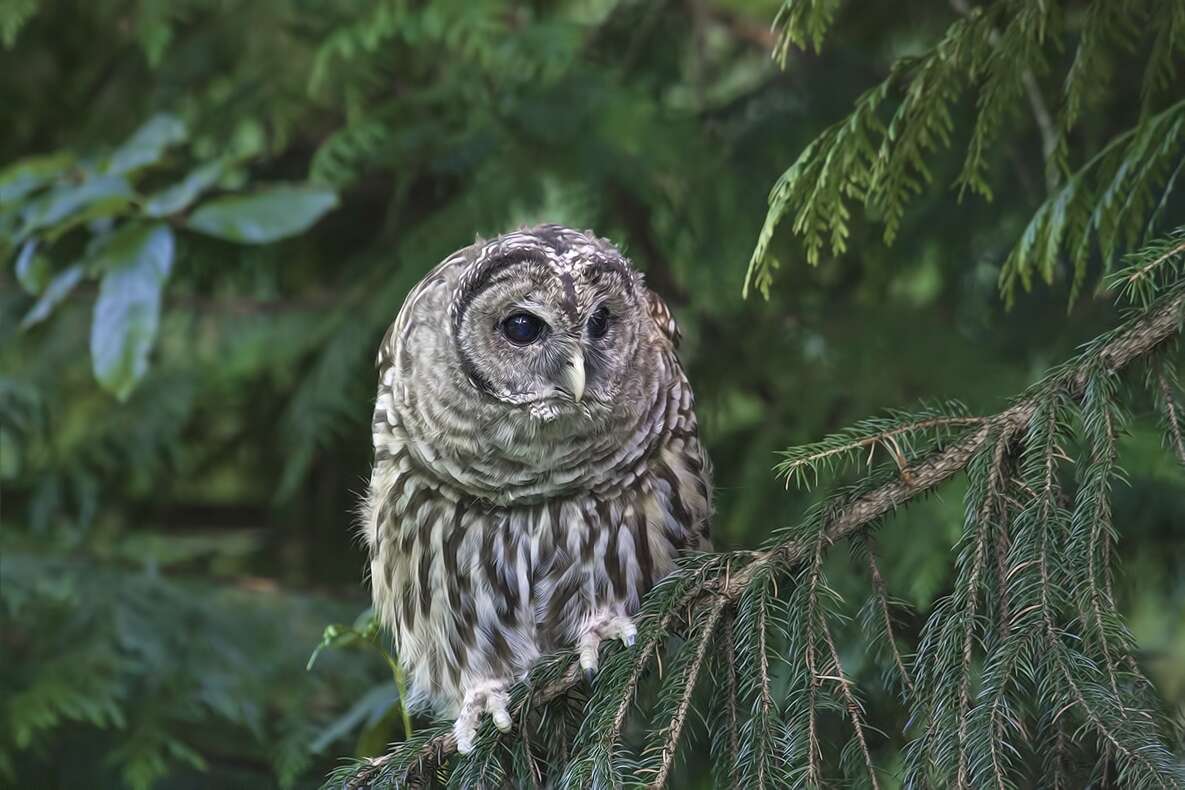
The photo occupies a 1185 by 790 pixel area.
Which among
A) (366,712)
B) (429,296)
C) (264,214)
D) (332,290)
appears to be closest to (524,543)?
(429,296)

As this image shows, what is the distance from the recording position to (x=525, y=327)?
2629 mm

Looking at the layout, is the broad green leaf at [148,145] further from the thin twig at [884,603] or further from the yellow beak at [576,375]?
the thin twig at [884,603]

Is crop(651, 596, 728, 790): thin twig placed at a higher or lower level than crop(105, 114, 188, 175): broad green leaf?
lower

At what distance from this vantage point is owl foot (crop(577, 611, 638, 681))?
7.36 ft

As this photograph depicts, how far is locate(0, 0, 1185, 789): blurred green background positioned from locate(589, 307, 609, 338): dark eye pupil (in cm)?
89

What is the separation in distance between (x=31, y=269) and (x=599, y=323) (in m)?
1.48

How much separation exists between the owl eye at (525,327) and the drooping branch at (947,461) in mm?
797

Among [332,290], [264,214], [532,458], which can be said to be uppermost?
[264,214]

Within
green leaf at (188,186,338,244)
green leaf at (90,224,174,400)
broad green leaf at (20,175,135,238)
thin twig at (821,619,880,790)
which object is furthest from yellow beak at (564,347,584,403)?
broad green leaf at (20,175,135,238)

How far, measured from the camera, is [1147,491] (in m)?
3.26

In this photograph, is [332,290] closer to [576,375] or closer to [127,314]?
[127,314]

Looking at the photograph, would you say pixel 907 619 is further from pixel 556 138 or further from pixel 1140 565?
pixel 556 138

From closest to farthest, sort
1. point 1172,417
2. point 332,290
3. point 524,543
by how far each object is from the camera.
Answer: point 1172,417, point 524,543, point 332,290

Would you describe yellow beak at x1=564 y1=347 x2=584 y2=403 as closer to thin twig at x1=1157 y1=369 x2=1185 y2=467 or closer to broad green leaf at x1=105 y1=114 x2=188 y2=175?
thin twig at x1=1157 y1=369 x2=1185 y2=467
